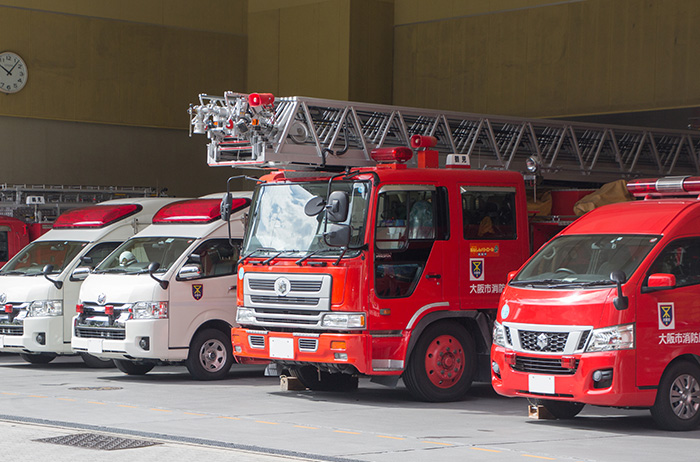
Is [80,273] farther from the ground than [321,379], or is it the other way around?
[80,273]

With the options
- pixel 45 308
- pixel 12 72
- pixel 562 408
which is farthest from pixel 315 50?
pixel 562 408

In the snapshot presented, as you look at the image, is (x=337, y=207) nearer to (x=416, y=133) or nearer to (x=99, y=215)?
(x=416, y=133)

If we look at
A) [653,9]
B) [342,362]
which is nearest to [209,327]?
[342,362]

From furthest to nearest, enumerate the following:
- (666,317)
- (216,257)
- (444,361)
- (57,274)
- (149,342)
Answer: (57,274) → (216,257) → (149,342) → (444,361) → (666,317)

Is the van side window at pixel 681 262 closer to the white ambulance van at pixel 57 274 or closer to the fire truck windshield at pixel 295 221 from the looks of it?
the fire truck windshield at pixel 295 221

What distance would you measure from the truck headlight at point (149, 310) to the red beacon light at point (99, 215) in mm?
2936

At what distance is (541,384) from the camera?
10.5 metres

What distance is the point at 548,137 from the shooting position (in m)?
17.2

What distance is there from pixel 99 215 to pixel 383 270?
22.0 ft

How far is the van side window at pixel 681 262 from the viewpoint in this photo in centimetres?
1052

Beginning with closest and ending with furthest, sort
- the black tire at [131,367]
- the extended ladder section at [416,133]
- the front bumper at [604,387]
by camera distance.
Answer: the front bumper at [604,387] < the extended ladder section at [416,133] < the black tire at [131,367]

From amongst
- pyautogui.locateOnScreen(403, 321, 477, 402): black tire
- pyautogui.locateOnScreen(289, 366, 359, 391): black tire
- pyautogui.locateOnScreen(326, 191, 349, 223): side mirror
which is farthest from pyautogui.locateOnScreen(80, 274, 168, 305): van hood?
pyautogui.locateOnScreen(403, 321, 477, 402): black tire

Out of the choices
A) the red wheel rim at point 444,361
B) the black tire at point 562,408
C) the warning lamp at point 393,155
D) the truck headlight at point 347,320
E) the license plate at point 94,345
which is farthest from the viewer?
the license plate at point 94,345

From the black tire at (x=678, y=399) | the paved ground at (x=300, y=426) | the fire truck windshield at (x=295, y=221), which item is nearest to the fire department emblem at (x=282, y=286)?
the fire truck windshield at (x=295, y=221)
